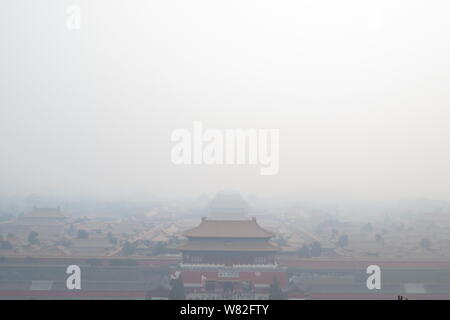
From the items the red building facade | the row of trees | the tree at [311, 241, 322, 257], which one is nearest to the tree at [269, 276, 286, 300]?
the row of trees

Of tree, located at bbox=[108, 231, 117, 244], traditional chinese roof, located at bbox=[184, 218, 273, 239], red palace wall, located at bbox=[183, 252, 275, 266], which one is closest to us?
red palace wall, located at bbox=[183, 252, 275, 266]

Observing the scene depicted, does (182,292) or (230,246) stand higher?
(230,246)

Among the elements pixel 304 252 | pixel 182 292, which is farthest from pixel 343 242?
pixel 182 292

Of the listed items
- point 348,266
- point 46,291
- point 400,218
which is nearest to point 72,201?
point 400,218

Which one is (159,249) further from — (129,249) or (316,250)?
(316,250)

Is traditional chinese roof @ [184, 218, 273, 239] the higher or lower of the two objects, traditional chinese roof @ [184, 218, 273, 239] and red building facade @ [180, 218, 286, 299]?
the higher

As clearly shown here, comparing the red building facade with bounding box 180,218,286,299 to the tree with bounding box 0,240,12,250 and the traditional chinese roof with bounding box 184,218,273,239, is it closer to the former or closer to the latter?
the traditional chinese roof with bounding box 184,218,273,239
